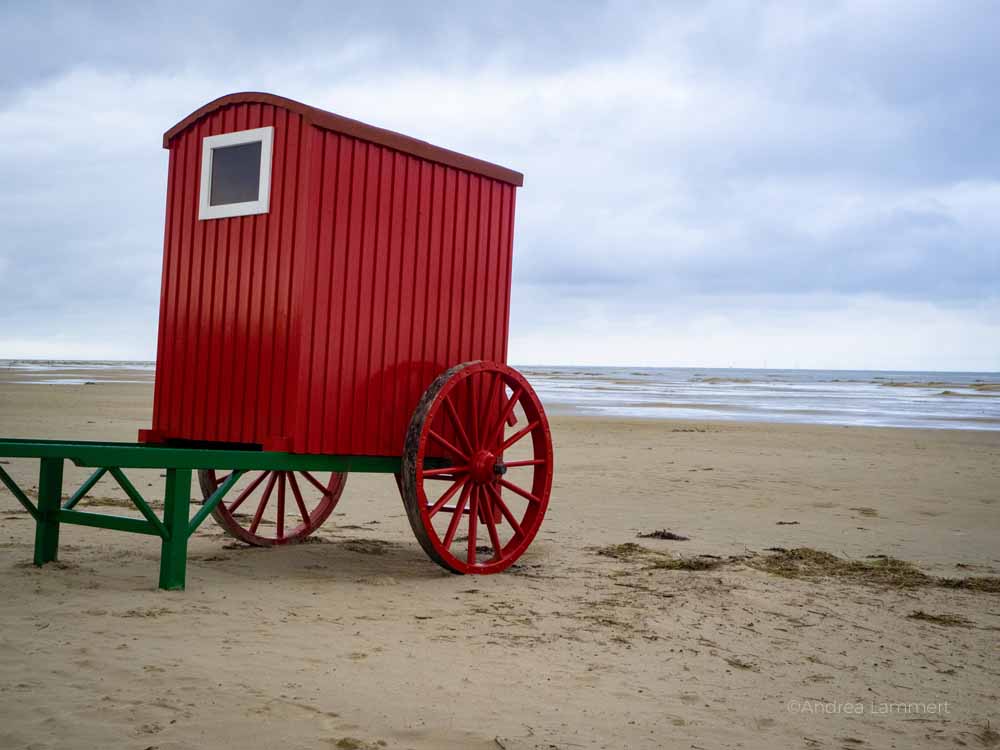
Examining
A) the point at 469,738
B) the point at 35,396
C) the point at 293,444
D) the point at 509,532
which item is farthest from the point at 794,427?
the point at 35,396

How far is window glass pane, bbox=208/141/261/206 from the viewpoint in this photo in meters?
7.03

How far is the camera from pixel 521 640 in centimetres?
537

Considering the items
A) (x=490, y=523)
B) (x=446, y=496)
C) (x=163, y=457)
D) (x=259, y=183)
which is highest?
(x=259, y=183)

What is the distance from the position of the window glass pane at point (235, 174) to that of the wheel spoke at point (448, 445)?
2229mm

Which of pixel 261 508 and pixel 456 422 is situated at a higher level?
pixel 456 422

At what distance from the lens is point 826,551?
8.59 metres

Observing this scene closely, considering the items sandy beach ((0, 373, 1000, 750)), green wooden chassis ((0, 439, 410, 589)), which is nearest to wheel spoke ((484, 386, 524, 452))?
sandy beach ((0, 373, 1000, 750))

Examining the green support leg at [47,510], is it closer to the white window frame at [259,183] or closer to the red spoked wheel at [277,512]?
the red spoked wheel at [277,512]

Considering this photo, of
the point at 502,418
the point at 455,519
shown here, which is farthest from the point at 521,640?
the point at 502,418

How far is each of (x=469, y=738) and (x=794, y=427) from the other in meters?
21.3

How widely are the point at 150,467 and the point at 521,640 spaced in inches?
101

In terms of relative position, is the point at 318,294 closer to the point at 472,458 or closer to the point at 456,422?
the point at 456,422

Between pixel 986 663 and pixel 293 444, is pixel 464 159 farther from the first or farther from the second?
pixel 986 663

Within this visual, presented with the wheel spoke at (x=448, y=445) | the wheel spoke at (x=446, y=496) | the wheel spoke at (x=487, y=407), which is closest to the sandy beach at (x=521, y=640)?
the wheel spoke at (x=446, y=496)
